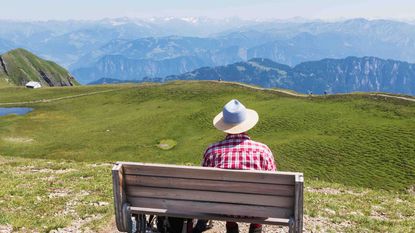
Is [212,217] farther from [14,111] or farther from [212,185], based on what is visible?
[14,111]

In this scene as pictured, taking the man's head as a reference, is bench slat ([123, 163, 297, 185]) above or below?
below

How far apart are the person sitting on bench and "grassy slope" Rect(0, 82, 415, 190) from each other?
25.8 metres

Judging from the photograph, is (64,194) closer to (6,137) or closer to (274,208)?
(274,208)

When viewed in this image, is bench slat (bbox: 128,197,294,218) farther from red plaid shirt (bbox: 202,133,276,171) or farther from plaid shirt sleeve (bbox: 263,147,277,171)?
plaid shirt sleeve (bbox: 263,147,277,171)

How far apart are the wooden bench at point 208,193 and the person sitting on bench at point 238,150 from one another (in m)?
0.96

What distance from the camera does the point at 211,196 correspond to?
365 inches

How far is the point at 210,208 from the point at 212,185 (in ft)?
2.09

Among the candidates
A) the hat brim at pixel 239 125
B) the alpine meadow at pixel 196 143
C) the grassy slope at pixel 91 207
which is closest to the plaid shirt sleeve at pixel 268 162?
the hat brim at pixel 239 125

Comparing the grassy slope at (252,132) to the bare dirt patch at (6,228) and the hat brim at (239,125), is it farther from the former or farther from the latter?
the hat brim at (239,125)

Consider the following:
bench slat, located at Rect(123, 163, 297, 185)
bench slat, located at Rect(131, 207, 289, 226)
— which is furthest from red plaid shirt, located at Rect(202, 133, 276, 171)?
bench slat, located at Rect(131, 207, 289, 226)

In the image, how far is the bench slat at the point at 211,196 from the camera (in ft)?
29.5

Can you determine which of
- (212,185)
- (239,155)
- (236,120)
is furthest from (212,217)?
(236,120)

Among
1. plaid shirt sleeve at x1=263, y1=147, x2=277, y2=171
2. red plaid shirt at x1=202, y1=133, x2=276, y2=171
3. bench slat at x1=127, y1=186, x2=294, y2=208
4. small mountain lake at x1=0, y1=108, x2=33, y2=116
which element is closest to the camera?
bench slat at x1=127, y1=186, x2=294, y2=208

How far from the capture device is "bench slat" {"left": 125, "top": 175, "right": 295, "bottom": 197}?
28.9 feet
